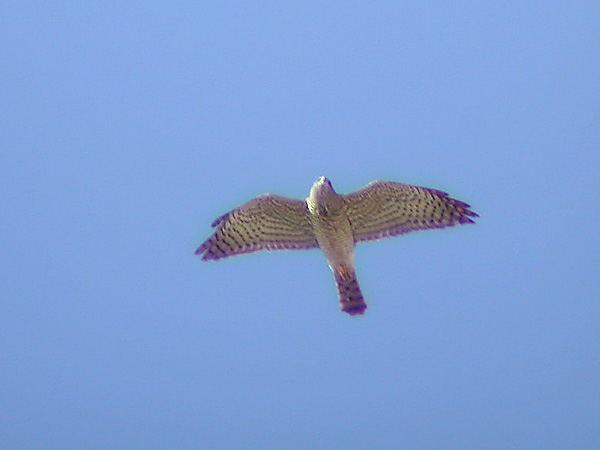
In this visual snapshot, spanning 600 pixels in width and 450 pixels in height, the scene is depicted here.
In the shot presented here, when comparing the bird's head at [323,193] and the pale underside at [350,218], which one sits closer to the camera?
the bird's head at [323,193]

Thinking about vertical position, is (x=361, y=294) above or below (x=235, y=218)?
below

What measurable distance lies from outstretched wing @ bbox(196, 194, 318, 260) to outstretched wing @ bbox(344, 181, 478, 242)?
719 millimetres

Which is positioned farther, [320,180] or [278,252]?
[278,252]

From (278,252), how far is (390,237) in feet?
5.27

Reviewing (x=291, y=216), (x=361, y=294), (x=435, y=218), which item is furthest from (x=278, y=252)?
(x=435, y=218)

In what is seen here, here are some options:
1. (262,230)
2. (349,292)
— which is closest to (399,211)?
(349,292)

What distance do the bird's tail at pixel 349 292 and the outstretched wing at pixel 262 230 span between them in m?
0.59

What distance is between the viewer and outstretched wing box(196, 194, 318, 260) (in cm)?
1196

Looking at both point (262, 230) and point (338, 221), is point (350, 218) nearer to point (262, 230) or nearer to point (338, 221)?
point (338, 221)

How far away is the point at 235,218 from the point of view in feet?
39.7

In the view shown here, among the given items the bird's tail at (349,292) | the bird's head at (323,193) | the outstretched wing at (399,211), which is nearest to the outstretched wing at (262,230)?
the bird's head at (323,193)

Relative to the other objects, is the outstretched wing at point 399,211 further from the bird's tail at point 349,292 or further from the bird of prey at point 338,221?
the bird's tail at point 349,292

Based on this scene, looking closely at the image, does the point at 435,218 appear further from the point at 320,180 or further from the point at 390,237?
the point at 320,180

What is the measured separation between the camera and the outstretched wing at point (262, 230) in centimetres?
1196
